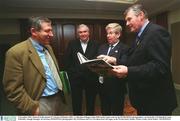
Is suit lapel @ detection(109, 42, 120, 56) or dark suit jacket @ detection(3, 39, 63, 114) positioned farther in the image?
suit lapel @ detection(109, 42, 120, 56)

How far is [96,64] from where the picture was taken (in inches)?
40.8

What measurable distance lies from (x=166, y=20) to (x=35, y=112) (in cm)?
81

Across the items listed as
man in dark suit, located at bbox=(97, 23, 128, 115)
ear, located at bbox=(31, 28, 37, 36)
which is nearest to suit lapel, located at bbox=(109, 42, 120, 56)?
man in dark suit, located at bbox=(97, 23, 128, 115)

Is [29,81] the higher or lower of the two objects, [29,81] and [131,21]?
the lower

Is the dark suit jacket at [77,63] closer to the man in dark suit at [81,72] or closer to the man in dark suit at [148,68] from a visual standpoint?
the man in dark suit at [81,72]

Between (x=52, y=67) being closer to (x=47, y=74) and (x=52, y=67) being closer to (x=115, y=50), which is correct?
(x=47, y=74)

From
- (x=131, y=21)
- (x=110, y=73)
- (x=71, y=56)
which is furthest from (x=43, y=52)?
(x=131, y=21)

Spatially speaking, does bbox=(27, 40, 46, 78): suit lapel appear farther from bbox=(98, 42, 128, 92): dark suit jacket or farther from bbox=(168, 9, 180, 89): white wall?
bbox=(168, 9, 180, 89): white wall

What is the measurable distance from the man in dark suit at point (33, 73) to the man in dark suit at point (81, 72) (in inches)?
3.1

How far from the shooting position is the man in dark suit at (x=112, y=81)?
1.10 metres

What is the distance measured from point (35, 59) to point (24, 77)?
4.0 inches

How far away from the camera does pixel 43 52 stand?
3.58ft

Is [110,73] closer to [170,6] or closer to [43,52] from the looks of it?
[43,52]

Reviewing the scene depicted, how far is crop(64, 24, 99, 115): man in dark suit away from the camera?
1110mm
